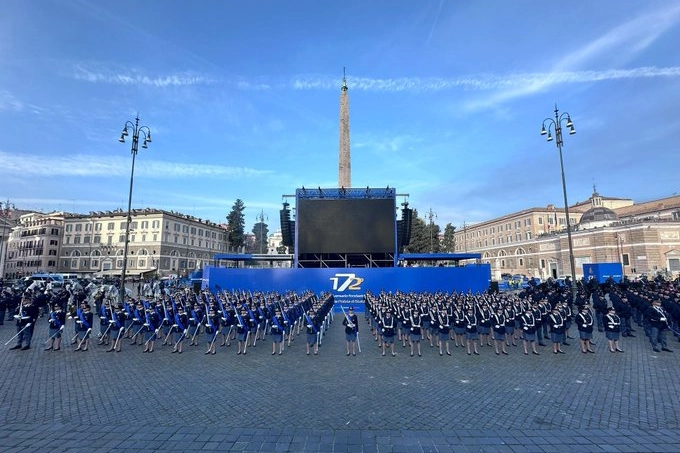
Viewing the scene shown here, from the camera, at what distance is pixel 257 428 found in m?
5.87

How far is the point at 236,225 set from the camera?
78875 mm

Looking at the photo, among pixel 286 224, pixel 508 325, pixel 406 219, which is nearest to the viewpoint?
pixel 508 325

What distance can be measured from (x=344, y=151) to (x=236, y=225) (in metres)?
50.9

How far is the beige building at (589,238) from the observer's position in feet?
Answer: 194

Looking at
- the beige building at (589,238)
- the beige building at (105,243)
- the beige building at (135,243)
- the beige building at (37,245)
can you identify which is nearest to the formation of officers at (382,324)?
the beige building at (589,238)

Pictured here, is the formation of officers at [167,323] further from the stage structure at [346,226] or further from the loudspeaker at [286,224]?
the loudspeaker at [286,224]

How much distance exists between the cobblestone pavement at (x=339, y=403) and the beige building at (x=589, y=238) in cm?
5038

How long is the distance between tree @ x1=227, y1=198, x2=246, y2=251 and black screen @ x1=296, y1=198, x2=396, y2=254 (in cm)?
5578

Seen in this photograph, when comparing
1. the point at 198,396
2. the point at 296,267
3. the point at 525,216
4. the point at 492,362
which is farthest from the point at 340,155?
the point at 525,216

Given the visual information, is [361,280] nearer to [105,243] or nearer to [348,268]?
[348,268]

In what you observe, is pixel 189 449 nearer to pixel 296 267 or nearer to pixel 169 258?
pixel 296 267

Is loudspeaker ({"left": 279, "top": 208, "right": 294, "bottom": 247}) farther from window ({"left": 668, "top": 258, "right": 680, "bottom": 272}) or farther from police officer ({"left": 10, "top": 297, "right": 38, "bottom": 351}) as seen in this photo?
window ({"left": 668, "top": 258, "right": 680, "bottom": 272})

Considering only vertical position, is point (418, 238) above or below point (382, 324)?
above

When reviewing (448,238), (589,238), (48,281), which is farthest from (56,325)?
(589,238)
